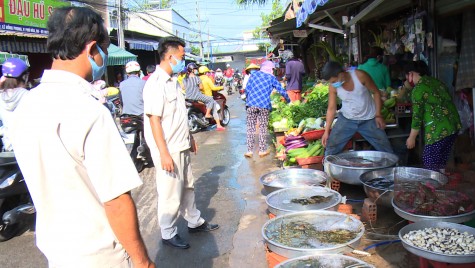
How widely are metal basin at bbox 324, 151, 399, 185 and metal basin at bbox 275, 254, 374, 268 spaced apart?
1.87 metres

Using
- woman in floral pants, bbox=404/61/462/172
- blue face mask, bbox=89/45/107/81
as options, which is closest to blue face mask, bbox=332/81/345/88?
woman in floral pants, bbox=404/61/462/172

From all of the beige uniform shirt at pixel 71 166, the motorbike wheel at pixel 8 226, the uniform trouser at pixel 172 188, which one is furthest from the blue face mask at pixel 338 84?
the motorbike wheel at pixel 8 226

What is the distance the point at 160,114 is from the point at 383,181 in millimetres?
2445

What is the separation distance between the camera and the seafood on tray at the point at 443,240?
2727mm

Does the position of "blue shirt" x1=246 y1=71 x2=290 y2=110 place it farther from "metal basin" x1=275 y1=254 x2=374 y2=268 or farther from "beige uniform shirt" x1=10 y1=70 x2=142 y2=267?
"beige uniform shirt" x1=10 y1=70 x2=142 y2=267

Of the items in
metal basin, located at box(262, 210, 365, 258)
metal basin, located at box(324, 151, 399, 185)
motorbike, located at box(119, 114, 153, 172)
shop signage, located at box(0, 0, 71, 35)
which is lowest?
metal basin, located at box(262, 210, 365, 258)

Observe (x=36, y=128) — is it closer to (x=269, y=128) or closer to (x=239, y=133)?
(x=269, y=128)

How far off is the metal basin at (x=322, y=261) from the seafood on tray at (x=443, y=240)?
0.45m

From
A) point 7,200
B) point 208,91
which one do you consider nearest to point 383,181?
point 7,200

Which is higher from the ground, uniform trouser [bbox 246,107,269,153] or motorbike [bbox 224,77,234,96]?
motorbike [bbox 224,77,234,96]

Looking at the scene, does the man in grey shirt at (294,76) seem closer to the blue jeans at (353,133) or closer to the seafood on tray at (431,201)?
the blue jeans at (353,133)

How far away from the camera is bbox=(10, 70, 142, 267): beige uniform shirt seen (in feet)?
5.30

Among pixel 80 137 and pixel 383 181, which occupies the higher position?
pixel 80 137

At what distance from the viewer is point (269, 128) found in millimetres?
8859
